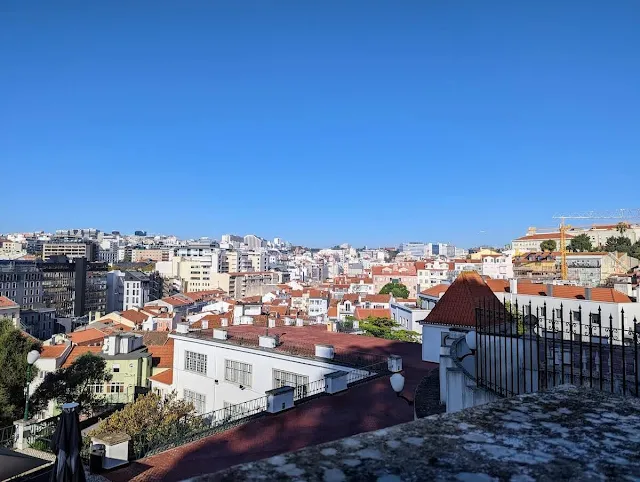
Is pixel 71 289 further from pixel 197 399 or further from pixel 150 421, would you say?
pixel 150 421

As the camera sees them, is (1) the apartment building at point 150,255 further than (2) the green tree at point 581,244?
Yes

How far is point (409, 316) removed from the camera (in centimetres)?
5019

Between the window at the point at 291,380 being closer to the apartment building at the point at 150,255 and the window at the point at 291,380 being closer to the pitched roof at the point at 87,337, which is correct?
the pitched roof at the point at 87,337

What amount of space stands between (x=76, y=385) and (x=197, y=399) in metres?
7.75

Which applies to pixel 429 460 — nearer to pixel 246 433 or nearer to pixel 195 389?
pixel 246 433

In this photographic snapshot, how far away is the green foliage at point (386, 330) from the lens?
42.3 meters

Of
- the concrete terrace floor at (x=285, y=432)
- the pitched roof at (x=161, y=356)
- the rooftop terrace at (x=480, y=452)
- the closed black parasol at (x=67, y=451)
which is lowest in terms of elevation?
the pitched roof at (x=161, y=356)

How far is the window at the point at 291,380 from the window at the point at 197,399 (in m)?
4.86

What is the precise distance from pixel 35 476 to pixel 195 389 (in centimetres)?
1108

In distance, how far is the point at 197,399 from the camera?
71.6 feet

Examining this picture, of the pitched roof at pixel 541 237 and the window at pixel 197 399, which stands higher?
the pitched roof at pixel 541 237

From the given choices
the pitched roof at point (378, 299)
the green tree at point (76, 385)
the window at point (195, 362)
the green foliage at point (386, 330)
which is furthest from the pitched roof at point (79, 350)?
the pitched roof at point (378, 299)

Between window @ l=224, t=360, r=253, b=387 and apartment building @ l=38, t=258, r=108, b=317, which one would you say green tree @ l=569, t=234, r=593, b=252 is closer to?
window @ l=224, t=360, r=253, b=387

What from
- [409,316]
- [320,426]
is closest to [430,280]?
[409,316]
